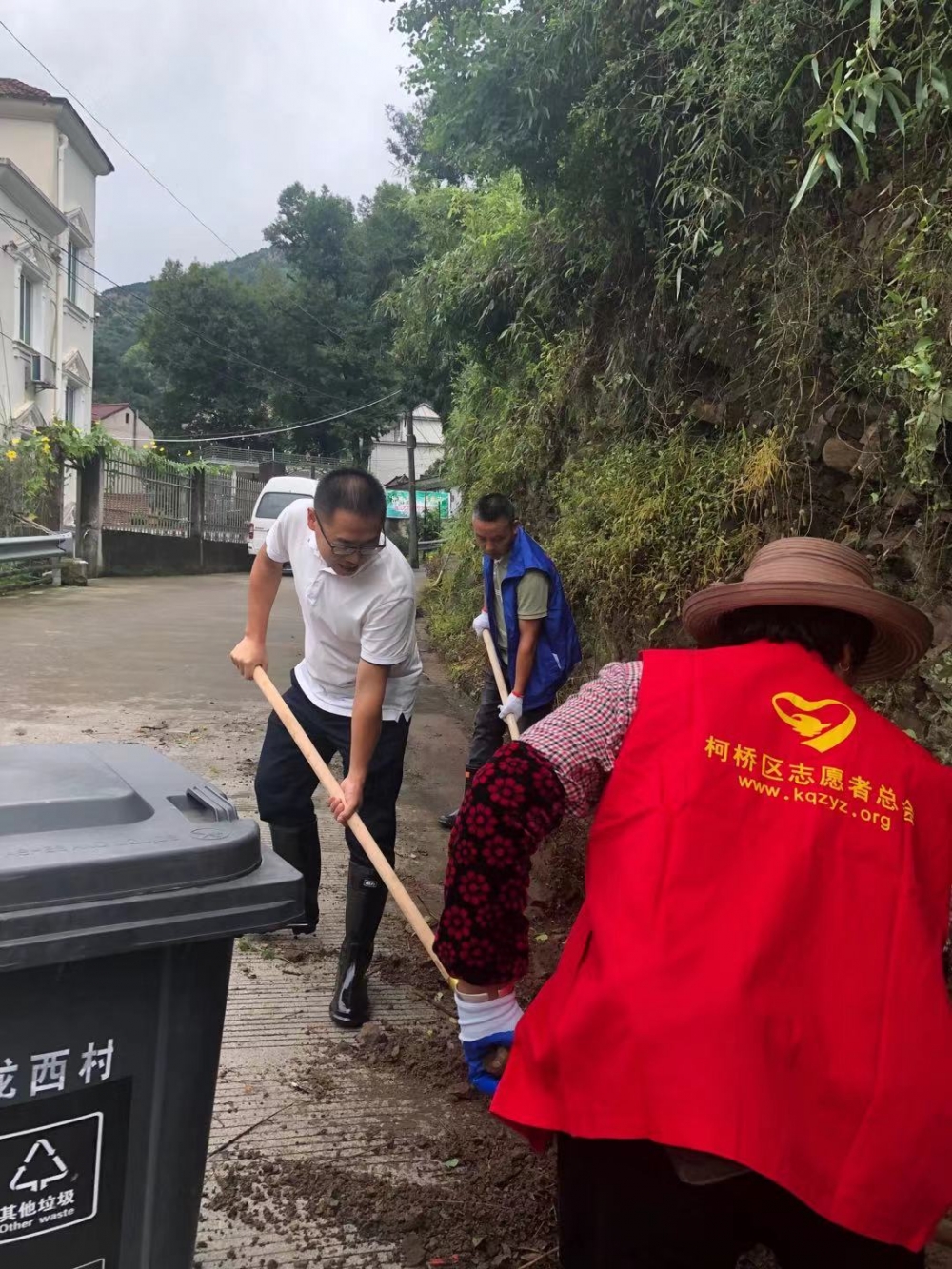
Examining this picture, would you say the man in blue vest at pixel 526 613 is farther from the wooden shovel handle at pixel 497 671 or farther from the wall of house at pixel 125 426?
the wall of house at pixel 125 426

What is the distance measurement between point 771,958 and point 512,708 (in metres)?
3.13

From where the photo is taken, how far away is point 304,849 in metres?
3.27

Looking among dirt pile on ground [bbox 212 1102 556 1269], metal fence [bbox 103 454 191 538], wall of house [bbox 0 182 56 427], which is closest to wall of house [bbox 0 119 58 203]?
wall of house [bbox 0 182 56 427]

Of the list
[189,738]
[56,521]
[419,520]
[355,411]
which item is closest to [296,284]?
[355,411]

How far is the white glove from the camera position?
4.30m

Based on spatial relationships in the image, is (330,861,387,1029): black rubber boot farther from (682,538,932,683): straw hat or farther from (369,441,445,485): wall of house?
(369,441,445,485): wall of house

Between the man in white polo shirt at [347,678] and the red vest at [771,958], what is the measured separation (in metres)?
1.58

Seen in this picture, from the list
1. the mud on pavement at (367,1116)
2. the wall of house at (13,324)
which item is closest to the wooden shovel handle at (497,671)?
the mud on pavement at (367,1116)

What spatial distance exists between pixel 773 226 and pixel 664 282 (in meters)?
0.62

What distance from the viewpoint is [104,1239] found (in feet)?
4.73

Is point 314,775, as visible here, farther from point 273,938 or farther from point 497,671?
point 497,671

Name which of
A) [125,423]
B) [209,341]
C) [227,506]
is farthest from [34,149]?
[125,423]

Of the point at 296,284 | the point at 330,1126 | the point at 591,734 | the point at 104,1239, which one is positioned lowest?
the point at 330,1126

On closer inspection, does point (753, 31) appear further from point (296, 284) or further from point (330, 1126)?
point (296, 284)
